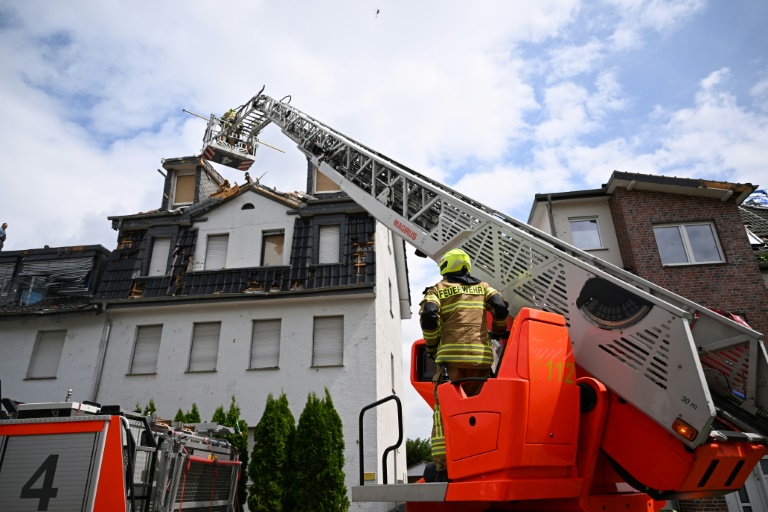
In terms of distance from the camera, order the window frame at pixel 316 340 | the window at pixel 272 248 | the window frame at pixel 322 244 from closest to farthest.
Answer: the window frame at pixel 316 340 → the window frame at pixel 322 244 → the window at pixel 272 248

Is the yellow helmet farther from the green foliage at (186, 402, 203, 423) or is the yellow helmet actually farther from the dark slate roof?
the dark slate roof

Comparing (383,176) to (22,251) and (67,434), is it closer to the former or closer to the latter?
(67,434)

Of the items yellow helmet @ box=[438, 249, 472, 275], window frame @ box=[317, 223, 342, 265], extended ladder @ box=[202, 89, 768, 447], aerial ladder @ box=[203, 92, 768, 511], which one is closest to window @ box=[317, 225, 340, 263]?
window frame @ box=[317, 223, 342, 265]

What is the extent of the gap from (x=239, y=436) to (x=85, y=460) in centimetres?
659

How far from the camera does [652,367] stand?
129 inches

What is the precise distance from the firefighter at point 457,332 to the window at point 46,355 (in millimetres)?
15292

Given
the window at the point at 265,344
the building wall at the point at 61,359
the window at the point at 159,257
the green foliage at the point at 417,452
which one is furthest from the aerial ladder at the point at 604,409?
the green foliage at the point at 417,452

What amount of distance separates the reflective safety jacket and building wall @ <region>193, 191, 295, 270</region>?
12190 millimetres

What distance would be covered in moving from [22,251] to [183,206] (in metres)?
5.73

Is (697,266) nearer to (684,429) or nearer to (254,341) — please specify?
(254,341)

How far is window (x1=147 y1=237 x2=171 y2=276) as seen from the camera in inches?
642

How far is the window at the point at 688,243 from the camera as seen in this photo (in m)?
14.1

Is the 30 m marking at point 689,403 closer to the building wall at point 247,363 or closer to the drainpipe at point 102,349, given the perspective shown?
the building wall at point 247,363

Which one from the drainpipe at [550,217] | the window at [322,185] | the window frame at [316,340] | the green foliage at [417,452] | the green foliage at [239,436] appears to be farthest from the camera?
the green foliage at [417,452]
